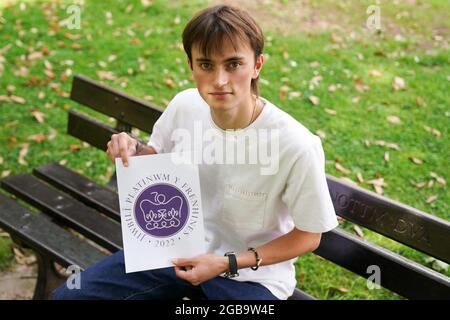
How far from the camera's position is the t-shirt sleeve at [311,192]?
206cm

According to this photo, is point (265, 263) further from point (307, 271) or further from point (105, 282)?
point (307, 271)

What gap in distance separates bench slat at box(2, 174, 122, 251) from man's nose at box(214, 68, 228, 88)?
1221 mm

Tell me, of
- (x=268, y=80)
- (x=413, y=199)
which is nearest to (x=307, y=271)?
(x=413, y=199)

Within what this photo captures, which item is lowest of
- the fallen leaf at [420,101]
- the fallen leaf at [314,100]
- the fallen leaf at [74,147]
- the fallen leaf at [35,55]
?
the fallen leaf at [74,147]

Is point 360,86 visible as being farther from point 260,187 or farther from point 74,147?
point 260,187

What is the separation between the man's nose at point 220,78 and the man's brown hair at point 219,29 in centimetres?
7

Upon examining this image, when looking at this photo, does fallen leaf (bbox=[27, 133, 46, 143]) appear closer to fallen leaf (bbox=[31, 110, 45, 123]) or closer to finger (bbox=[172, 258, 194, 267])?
fallen leaf (bbox=[31, 110, 45, 123])

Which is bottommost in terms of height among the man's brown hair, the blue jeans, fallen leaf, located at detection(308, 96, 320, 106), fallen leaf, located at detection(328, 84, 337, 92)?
the blue jeans

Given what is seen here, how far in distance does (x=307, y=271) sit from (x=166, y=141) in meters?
1.43

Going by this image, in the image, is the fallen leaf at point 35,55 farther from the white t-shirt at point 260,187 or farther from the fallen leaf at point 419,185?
the fallen leaf at point 419,185

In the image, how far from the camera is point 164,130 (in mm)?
2533

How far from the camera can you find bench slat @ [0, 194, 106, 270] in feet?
9.25

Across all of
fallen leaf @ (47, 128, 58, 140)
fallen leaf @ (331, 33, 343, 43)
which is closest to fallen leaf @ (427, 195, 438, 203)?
fallen leaf @ (331, 33, 343, 43)

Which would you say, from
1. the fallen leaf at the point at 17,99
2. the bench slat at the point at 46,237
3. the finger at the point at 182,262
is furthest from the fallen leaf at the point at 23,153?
the finger at the point at 182,262
